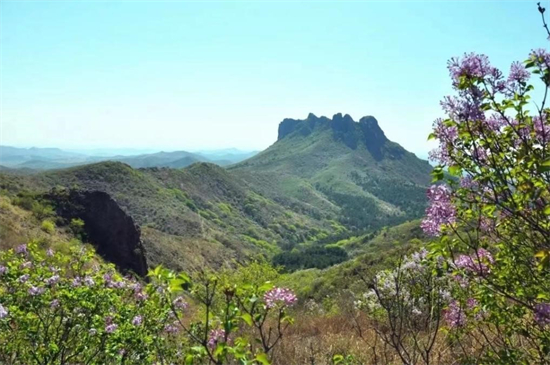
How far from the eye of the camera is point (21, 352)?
5.48 metres

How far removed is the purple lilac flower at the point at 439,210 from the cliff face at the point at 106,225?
27698 mm

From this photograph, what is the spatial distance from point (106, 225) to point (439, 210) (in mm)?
33035

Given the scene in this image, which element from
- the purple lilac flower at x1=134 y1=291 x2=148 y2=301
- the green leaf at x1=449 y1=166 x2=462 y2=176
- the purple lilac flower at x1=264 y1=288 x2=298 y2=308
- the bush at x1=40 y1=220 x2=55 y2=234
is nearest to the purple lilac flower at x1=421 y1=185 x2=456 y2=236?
the green leaf at x1=449 y1=166 x2=462 y2=176

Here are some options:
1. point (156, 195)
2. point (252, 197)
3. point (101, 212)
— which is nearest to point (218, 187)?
point (252, 197)

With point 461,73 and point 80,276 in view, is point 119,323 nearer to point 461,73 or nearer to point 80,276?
point 80,276

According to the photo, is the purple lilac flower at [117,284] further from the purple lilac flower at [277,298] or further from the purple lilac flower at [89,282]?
the purple lilac flower at [277,298]

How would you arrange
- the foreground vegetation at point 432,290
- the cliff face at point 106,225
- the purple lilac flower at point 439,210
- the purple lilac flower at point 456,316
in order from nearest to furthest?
the foreground vegetation at point 432,290 < the purple lilac flower at point 439,210 < the purple lilac flower at point 456,316 < the cliff face at point 106,225

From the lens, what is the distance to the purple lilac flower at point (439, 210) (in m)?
3.68

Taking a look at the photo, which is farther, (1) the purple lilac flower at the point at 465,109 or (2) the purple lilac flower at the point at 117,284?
(2) the purple lilac flower at the point at 117,284

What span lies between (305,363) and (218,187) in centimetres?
15657

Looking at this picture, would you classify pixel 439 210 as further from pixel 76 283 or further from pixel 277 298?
→ pixel 76 283

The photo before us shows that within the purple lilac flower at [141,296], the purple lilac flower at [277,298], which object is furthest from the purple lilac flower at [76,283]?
the purple lilac flower at [277,298]

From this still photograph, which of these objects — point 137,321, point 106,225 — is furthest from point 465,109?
point 106,225

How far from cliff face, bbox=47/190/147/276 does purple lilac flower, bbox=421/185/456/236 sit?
27.7 meters
